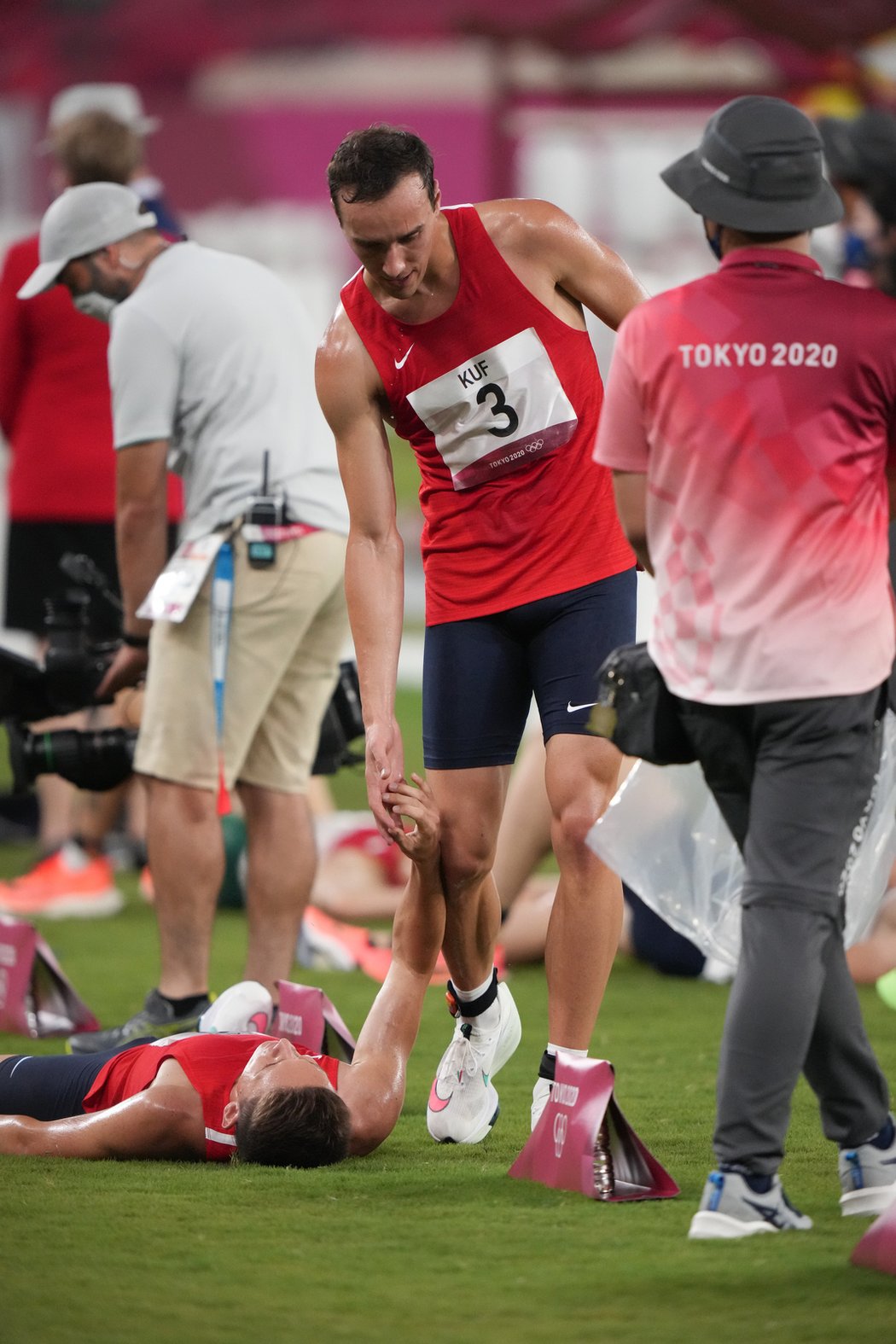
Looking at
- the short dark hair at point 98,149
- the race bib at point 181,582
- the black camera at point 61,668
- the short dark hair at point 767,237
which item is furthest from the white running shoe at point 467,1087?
the short dark hair at point 98,149

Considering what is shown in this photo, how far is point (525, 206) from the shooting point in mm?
3500

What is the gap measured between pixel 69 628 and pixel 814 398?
2.49 metres

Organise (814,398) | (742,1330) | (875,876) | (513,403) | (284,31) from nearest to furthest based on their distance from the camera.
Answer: (742,1330), (814,398), (875,876), (513,403), (284,31)

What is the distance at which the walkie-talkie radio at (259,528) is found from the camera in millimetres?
4371

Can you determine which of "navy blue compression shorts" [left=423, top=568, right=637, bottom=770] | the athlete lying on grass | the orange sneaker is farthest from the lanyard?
the orange sneaker

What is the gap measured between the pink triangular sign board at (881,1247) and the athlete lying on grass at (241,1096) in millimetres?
1030

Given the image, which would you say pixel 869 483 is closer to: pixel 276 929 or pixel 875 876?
pixel 875 876

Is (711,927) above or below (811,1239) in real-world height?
above

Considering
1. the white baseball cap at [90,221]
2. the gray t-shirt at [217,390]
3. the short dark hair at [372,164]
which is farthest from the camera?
the white baseball cap at [90,221]

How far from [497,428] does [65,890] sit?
3.42 meters

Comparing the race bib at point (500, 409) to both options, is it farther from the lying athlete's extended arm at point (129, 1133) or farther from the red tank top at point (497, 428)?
the lying athlete's extended arm at point (129, 1133)

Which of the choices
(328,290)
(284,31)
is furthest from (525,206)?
(284,31)

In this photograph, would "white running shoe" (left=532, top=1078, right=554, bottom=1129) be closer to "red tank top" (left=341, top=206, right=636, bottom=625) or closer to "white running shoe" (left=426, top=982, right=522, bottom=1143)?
"white running shoe" (left=426, top=982, right=522, bottom=1143)

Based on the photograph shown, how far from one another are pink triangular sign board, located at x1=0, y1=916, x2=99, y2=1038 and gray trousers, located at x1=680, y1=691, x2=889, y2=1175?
2294 millimetres
